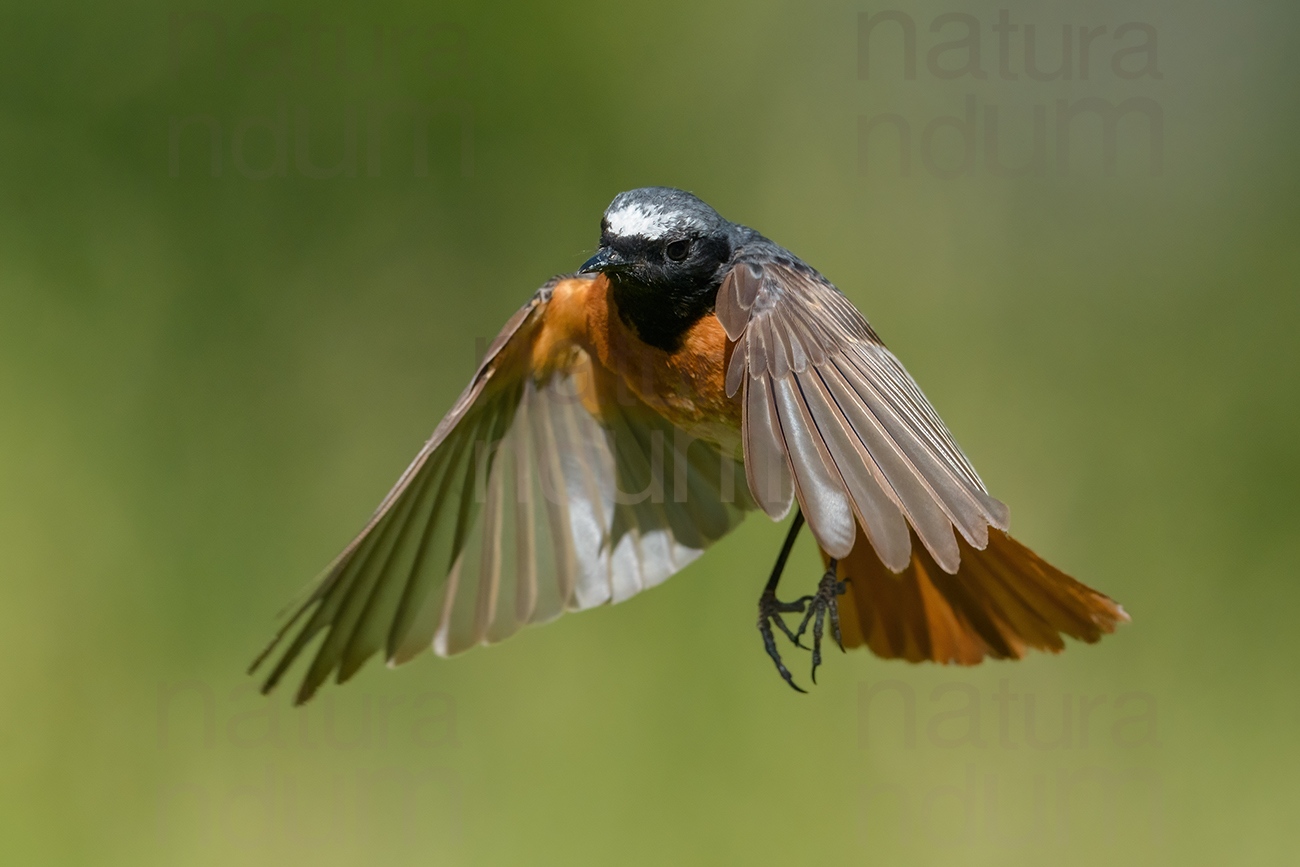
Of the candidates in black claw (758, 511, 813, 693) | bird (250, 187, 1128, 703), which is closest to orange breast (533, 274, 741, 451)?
bird (250, 187, 1128, 703)

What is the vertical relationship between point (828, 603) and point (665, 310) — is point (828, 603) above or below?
below

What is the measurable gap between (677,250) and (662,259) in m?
0.05

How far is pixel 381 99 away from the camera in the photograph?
554 cm

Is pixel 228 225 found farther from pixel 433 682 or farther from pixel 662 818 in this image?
pixel 662 818

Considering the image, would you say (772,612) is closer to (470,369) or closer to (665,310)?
(665,310)

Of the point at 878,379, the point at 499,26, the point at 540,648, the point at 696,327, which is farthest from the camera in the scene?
the point at 499,26

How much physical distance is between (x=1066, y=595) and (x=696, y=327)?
3.48 feet

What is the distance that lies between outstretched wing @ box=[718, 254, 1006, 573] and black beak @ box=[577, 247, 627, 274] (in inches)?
10.2

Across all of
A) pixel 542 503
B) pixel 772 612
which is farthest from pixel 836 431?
pixel 542 503

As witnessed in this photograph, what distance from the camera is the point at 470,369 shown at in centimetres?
518

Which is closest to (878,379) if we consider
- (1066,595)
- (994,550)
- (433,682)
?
(994,550)

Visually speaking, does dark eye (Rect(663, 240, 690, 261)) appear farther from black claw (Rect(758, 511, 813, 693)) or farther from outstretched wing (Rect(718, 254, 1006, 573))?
black claw (Rect(758, 511, 813, 693))

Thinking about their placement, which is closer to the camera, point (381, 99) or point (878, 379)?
point (878, 379)

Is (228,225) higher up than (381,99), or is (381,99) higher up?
(381,99)
